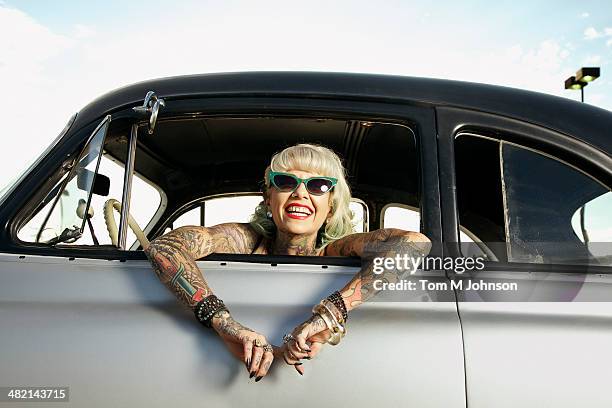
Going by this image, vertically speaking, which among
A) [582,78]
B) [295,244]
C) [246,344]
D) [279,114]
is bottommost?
[246,344]

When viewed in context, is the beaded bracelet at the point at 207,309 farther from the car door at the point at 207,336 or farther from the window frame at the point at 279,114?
the window frame at the point at 279,114

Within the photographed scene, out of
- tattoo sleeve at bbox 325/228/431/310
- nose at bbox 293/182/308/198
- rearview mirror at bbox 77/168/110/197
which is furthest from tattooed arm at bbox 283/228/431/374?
rearview mirror at bbox 77/168/110/197

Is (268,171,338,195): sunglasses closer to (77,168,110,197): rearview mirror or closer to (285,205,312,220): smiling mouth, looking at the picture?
(285,205,312,220): smiling mouth

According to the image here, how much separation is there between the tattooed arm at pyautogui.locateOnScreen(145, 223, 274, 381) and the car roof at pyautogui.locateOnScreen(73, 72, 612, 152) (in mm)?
493

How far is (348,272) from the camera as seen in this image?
5.92ft

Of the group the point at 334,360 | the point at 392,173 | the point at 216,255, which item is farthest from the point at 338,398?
the point at 392,173

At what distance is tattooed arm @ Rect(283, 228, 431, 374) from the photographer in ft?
5.38

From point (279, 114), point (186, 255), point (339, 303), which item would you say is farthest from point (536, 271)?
point (186, 255)

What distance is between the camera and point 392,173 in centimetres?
284

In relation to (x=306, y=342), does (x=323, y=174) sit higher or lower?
higher

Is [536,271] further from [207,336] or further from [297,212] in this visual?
[207,336]

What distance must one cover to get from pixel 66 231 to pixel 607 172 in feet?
5.74

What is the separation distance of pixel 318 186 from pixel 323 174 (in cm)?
5

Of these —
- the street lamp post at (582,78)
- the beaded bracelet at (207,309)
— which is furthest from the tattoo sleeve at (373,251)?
the street lamp post at (582,78)
